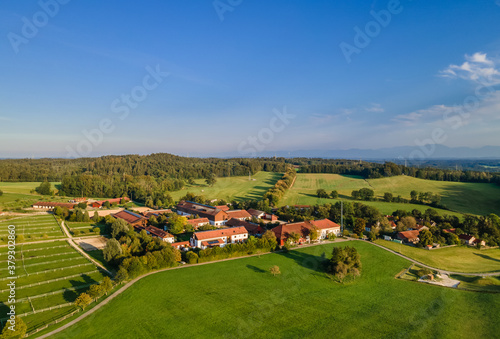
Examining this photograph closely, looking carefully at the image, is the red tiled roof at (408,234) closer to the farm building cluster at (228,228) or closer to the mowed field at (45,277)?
the farm building cluster at (228,228)

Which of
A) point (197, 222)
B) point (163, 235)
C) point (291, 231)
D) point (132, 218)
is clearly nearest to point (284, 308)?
point (291, 231)

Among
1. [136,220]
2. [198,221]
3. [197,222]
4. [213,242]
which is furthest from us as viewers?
[136,220]

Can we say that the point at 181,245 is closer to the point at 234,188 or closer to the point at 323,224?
the point at 323,224

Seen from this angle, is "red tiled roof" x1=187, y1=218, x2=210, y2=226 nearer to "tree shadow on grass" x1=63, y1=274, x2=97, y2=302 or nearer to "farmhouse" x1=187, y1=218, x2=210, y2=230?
"farmhouse" x1=187, y1=218, x2=210, y2=230

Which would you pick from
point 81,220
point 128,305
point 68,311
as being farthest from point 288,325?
point 81,220

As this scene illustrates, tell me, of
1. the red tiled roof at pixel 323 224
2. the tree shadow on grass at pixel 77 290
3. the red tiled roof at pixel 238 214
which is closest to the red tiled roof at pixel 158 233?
the tree shadow on grass at pixel 77 290
